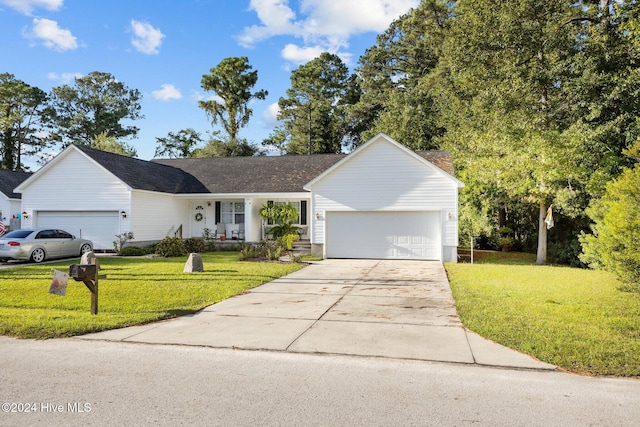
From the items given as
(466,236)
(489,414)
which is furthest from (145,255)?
(489,414)

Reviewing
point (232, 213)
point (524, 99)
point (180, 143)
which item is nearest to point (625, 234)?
point (524, 99)

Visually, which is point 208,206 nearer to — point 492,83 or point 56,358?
point 492,83

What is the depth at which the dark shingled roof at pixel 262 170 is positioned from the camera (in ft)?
72.7

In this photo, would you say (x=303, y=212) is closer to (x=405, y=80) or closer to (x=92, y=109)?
(x=405, y=80)

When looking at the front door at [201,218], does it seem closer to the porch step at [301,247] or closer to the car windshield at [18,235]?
the porch step at [301,247]

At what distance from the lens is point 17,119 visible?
45.1 meters

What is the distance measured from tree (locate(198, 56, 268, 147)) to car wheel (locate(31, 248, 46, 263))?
27.8m

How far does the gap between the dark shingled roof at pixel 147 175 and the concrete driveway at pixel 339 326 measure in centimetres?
1286

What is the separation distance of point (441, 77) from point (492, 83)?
10657 mm

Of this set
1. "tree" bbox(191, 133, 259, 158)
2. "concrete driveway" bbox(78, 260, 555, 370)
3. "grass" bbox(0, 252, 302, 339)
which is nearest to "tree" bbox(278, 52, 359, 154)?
"tree" bbox(191, 133, 259, 158)

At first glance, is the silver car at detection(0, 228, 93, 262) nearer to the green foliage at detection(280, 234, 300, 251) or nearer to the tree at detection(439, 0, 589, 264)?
the green foliage at detection(280, 234, 300, 251)

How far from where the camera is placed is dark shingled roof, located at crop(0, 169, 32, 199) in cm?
2698

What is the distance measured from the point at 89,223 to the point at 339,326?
18006mm

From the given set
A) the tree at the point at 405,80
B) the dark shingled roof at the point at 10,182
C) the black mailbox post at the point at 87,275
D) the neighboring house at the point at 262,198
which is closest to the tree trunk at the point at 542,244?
the neighboring house at the point at 262,198
